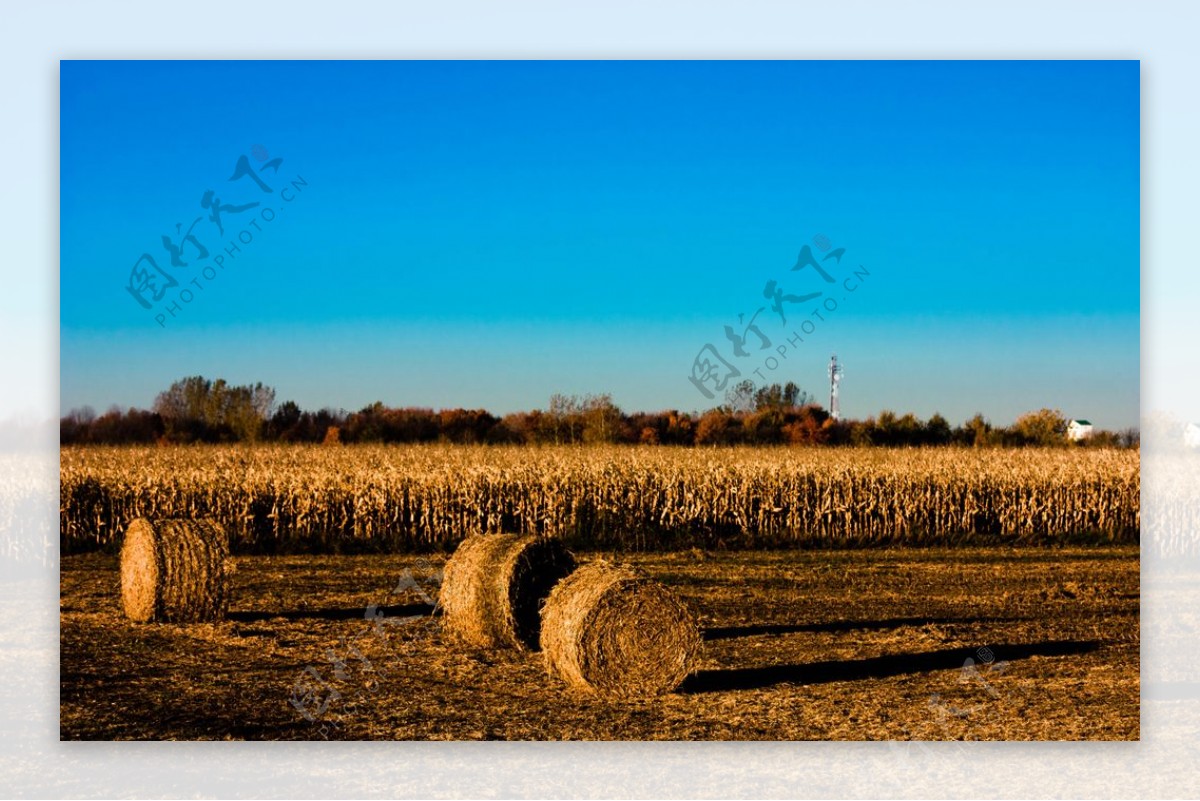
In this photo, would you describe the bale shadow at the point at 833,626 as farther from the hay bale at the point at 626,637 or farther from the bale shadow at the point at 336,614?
the bale shadow at the point at 336,614

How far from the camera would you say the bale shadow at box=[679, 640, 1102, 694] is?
8.36m

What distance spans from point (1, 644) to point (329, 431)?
635 centimetres

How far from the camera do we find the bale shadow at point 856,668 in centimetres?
836

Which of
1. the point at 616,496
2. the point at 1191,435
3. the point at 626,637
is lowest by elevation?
the point at 626,637

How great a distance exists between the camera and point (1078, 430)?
1219 centimetres

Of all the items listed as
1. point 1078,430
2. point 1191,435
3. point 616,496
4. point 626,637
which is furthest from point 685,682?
point 616,496

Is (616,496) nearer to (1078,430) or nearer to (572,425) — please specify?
(572,425)

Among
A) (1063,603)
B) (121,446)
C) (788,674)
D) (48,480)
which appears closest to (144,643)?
(48,480)

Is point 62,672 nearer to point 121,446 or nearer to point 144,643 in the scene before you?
point 144,643

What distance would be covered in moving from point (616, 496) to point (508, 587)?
340 inches

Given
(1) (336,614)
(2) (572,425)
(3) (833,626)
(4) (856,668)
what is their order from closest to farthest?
(4) (856,668) < (3) (833,626) < (1) (336,614) < (2) (572,425)

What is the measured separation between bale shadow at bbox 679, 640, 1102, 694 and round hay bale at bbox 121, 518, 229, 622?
147 inches

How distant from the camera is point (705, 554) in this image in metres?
15.7

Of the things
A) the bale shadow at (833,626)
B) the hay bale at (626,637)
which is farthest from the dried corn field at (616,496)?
the hay bale at (626,637)
